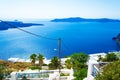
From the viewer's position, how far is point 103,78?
12914mm

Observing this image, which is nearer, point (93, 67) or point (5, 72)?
point (93, 67)

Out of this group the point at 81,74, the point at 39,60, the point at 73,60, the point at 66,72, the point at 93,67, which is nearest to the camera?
the point at 93,67

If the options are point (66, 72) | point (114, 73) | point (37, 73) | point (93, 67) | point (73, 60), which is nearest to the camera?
point (114, 73)

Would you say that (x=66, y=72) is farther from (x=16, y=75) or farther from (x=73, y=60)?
(x=16, y=75)

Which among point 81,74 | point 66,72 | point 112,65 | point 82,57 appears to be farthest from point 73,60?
point 112,65

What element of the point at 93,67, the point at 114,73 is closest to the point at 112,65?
the point at 114,73

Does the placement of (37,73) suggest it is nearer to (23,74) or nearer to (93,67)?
(23,74)

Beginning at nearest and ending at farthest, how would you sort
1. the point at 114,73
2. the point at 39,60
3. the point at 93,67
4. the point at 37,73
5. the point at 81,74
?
the point at 114,73
the point at 93,67
the point at 81,74
the point at 37,73
the point at 39,60

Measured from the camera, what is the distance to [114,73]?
12.6 metres

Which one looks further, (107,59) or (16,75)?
(107,59)

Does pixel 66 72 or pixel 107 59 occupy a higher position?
pixel 107 59

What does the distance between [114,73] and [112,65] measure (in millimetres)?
858

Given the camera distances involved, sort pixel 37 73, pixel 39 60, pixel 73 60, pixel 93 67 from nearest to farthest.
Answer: pixel 93 67, pixel 37 73, pixel 73 60, pixel 39 60

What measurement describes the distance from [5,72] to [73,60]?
1295 centimetres
